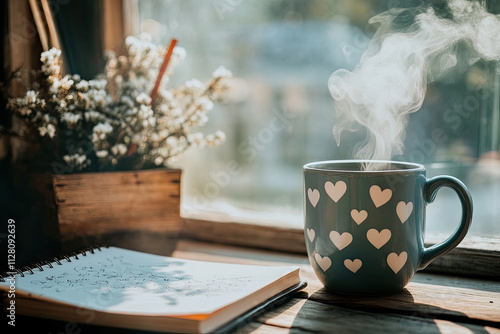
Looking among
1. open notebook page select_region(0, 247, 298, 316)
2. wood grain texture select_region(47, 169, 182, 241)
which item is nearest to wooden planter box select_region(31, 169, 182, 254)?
wood grain texture select_region(47, 169, 182, 241)

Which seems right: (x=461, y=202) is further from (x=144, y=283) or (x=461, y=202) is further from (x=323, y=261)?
(x=144, y=283)

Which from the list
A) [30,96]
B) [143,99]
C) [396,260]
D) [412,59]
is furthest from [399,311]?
[30,96]

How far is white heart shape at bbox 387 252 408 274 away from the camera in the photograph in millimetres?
702

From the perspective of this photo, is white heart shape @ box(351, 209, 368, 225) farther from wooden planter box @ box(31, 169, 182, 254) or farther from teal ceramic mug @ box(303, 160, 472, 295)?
wooden planter box @ box(31, 169, 182, 254)

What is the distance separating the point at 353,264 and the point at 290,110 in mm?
528

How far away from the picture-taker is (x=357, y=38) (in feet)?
3.45

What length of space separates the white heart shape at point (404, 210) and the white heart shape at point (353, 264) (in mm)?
81

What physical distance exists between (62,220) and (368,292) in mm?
528

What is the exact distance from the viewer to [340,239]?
2.32 feet

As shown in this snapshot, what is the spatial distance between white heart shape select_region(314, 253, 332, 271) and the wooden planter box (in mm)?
366

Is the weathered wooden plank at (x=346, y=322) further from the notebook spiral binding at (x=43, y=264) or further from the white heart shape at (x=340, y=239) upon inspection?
the notebook spiral binding at (x=43, y=264)

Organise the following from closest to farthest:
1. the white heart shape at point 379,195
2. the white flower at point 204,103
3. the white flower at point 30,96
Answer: the white heart shape at point 379,195 < the white flower at point 30,96 < the white flower at point 204,103

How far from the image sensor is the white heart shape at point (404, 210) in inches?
27.4

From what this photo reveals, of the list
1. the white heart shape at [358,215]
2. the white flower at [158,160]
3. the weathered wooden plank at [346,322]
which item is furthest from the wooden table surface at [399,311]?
the white flower at [158,160]
